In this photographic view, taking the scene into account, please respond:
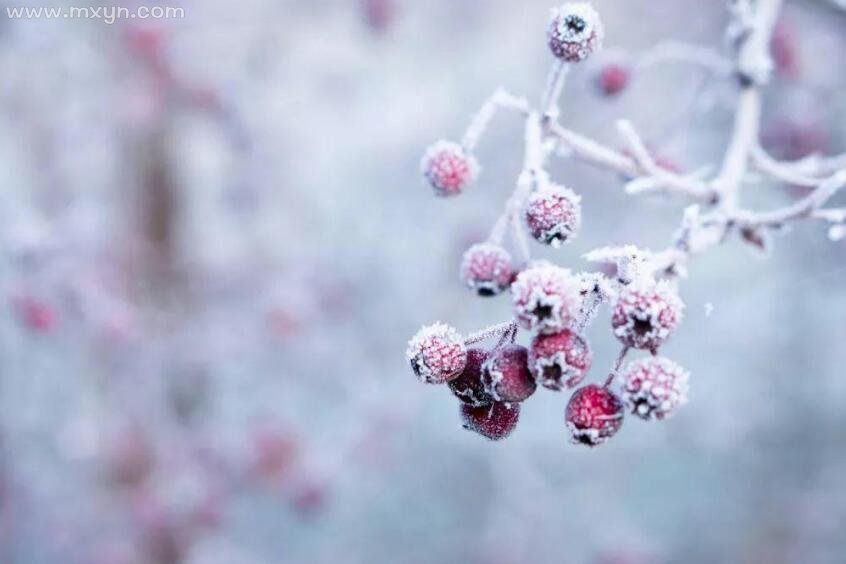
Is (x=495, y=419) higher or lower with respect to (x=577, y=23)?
lower

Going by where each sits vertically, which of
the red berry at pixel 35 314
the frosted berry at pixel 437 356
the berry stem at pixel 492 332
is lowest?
the frosted berry at pixel 437 356

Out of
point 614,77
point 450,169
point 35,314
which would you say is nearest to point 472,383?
point 450,169

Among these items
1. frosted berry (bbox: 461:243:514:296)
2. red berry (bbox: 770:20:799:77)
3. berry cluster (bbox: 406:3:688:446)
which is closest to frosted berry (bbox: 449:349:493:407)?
berry cluster (bbox: 406:3:688:446)

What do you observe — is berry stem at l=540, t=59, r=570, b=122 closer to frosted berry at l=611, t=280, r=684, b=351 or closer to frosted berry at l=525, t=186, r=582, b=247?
frosted berry at l=525, t=186, r=582, b=247

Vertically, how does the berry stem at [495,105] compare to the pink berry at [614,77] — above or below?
below


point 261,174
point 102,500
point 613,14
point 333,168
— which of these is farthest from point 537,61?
point 102,500

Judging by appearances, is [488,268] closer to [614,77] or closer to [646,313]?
[646,313]

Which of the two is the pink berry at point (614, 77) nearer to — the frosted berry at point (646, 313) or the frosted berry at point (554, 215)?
the frosted berry at point (554, 215)

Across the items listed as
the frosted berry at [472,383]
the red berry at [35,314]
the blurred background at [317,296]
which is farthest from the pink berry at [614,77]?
the red berry at [35,314]
